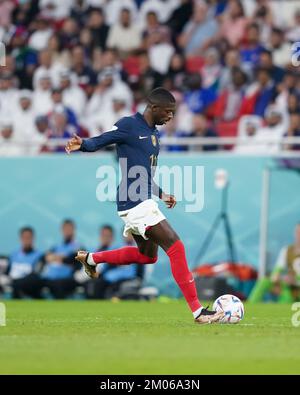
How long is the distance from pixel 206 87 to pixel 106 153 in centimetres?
256

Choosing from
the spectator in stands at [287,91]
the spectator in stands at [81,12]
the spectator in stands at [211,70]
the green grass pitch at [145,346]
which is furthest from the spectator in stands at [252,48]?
the green grass pitch at [145,346]

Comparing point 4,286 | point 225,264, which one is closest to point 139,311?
point 225,264

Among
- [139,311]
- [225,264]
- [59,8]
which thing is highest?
[59,8]

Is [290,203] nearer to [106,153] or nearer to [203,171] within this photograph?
[203,171]

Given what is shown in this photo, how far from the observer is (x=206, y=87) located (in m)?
24.5

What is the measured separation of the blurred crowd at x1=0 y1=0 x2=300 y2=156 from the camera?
23.7m

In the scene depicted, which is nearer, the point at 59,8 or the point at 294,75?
the point at 294,75

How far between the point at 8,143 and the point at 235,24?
Answer: 5.68m

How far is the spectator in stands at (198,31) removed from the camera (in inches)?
1035

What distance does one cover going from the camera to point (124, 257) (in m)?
14.5

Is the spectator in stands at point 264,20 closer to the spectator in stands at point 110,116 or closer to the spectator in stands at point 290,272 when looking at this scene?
the spectator in stands at point 110,116

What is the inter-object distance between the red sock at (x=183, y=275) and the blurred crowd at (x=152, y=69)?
982cm
